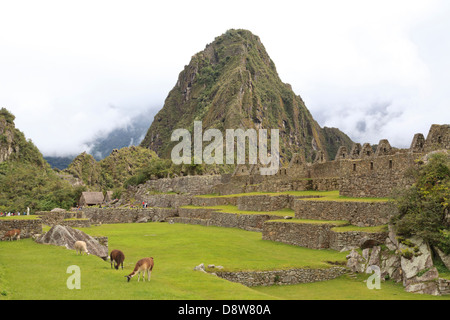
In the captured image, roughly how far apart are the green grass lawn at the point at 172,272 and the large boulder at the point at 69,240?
1.90ft

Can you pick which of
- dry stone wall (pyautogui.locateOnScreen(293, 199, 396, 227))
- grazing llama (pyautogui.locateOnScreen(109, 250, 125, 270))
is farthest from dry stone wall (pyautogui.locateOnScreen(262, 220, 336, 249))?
grazing llama (pyautogui.locateOnScreen(109, 250, 125, 270))

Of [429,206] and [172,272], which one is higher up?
[429,206]

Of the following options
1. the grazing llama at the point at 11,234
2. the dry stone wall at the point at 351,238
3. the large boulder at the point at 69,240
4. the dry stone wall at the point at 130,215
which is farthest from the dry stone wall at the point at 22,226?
the dry stone wall at the point at 130,215

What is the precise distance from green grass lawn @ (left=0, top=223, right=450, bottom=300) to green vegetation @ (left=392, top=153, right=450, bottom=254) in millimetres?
2225

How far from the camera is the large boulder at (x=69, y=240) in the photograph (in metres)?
16.1

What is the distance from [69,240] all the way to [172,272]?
18.1ft

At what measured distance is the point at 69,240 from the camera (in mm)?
16594

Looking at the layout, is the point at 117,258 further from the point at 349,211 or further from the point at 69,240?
the point at 349,211

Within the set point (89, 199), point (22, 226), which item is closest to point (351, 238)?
point (22, 226)

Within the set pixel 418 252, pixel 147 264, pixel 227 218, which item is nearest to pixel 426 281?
pixel 418 252

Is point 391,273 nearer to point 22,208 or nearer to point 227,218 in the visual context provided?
point 227,218

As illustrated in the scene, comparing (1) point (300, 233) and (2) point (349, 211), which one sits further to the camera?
(1) point (300, 233)

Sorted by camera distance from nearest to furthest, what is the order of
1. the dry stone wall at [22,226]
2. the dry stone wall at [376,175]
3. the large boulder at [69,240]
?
1. the large boulder at [69,240]
2. the dry stone wall at [22,226]
3. the dry stone wall at [376,175]

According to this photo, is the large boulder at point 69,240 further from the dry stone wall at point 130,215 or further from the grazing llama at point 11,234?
the dry stone wall at point 130,215
